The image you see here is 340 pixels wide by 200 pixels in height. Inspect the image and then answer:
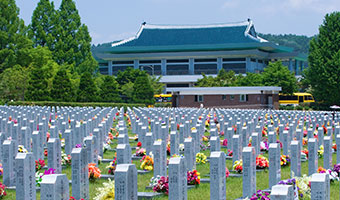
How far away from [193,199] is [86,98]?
42452 millimetres

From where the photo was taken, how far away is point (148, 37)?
100688 millimetres

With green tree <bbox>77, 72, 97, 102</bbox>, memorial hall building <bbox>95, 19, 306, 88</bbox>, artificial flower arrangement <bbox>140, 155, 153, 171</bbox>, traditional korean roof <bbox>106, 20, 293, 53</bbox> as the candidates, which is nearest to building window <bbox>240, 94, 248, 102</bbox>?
green tree <bbox>77, 72, 97, 102</bbox>

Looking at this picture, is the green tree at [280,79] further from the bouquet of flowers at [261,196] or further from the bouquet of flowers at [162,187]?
the bouquet of flowers at [261,196]

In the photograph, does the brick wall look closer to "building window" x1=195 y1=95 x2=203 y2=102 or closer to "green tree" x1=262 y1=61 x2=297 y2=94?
"building window" x1=195 y1=95 x2=203 y2=102

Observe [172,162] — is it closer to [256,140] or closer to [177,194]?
[177,194]

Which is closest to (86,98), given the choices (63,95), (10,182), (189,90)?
(63,95)

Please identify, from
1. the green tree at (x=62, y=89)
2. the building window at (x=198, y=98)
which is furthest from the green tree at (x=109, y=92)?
the building window at (x=198, y=98)

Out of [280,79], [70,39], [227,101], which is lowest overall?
[227,101]

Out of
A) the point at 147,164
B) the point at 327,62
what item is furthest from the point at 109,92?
the point at 147,164

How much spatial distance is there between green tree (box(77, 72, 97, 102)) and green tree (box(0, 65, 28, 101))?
4971mm

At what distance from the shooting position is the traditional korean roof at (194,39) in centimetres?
9306

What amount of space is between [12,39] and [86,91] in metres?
11.9

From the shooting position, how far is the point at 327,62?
165ft

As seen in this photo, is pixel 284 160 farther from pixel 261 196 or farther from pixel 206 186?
pixel 261 196
